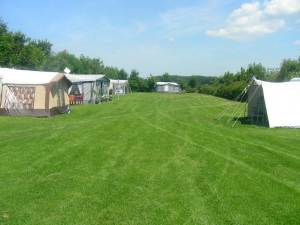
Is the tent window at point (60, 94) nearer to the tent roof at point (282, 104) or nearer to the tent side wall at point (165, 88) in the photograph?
the tent roof at point (282, 104)

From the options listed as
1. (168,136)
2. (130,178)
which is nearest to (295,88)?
(168,136)

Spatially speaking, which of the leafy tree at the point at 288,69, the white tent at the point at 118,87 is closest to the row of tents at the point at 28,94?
the white tent at the point at 118,87

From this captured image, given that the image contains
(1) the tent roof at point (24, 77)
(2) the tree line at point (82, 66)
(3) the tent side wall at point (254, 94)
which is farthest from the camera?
(2) the tree line at point (82, 66)

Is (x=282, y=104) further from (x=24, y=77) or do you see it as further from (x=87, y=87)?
(x=87, y=87)

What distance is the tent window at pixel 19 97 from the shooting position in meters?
15.3

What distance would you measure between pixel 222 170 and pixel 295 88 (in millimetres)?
9295

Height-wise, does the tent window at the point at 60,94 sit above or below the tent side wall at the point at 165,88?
below

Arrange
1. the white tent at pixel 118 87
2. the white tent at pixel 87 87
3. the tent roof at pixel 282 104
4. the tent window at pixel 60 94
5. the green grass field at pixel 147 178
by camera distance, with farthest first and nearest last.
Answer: the white tent at pixel 118 87 → the white tent at pixel 87 87 → the tent window at pixel 60 94 → the tent roof at pixel 282 104 → the green grass field at pixel 147 178

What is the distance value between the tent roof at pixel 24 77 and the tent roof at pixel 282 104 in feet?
37.6

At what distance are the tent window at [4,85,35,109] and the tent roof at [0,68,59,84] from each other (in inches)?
13.2

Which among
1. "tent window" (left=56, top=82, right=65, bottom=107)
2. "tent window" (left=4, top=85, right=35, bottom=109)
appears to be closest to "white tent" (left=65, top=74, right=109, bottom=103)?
"tent window" (left=56, top=82, right=65, bottom=107)

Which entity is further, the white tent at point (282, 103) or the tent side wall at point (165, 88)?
the tent side wall at point (165, 88)

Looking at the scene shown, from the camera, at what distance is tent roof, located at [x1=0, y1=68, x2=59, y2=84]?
607 inches

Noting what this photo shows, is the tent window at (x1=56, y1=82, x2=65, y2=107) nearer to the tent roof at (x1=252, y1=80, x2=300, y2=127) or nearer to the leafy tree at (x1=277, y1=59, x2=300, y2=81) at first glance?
the tent roof at (x1=252, y1=80, x2=300, y2=127)
